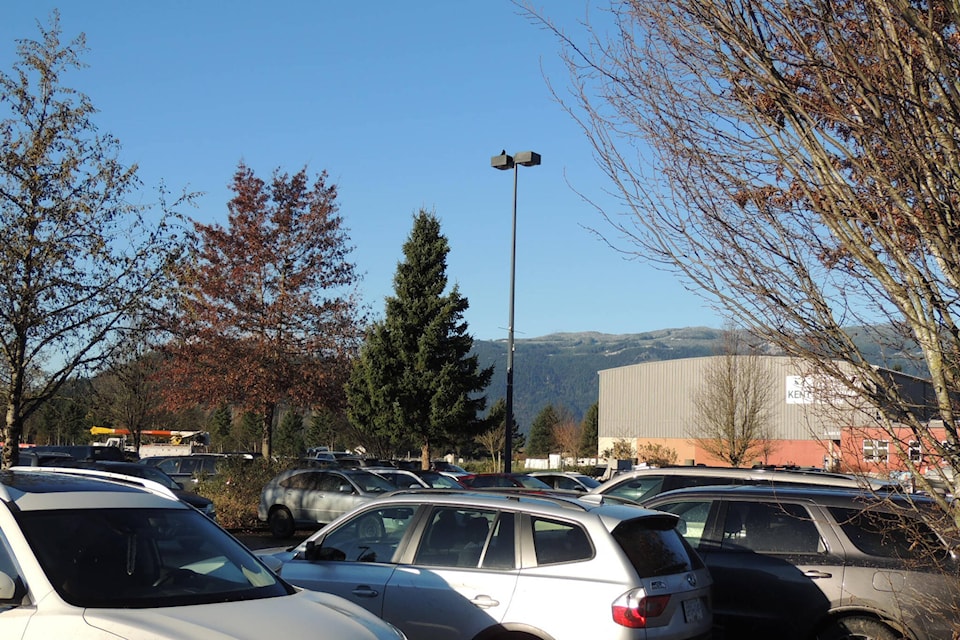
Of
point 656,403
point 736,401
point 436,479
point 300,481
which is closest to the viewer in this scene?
point 300,481

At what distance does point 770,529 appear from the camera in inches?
339

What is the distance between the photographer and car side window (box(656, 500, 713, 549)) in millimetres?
8977

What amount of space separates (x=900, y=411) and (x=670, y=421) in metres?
69.8

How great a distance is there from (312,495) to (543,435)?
343ft

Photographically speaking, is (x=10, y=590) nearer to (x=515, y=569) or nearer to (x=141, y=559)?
(x=141, y=559)

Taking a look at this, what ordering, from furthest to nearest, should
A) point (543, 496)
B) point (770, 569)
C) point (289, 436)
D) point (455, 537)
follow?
point (289, 436), point (770, 569), point (543, 496), point (455, 537)

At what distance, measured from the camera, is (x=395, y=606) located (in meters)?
7.02

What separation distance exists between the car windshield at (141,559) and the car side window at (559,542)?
1.87m

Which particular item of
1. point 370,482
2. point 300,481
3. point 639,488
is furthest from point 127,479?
point 300,481

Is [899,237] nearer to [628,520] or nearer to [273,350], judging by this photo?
[628,520]

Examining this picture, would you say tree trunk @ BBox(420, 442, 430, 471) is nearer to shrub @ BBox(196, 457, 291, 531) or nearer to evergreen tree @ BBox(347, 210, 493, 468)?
evergreen tree @ BBox(347, 210, 493, 468)

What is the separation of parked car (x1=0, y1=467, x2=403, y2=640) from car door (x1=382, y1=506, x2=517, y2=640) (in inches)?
52.9

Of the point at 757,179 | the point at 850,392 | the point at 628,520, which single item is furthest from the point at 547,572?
the point at 757,179

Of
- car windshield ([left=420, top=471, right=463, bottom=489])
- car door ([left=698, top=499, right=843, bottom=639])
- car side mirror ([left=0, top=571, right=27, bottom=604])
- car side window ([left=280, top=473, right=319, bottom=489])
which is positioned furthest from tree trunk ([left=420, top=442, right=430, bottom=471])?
car side mirror ([left=0, top=571, right=27, bottom=604])
